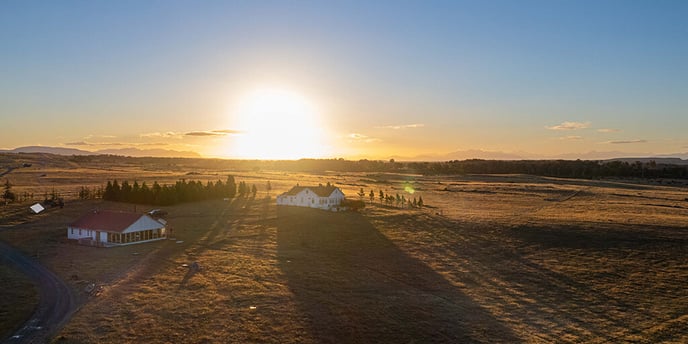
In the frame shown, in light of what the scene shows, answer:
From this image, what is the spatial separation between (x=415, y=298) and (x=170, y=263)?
21371mm

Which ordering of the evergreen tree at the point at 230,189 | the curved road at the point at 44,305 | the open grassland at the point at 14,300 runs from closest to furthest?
1. the curved road at the point at 44,305
2. the open grassland at the point at 14,300
3. the evergreen tree at the point at 230,189

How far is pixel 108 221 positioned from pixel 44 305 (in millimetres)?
23094

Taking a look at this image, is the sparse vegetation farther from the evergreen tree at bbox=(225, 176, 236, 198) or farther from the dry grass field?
the dry grass field

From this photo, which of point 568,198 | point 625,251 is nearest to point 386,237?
point 625,251

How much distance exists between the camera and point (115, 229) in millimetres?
49531

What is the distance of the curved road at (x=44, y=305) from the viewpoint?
25156 millimetres

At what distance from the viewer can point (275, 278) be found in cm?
3672

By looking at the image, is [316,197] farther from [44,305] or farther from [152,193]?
[44,305]

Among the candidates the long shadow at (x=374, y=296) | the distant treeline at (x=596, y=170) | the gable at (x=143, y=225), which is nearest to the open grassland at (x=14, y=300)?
the gable at (x=143, y=225)

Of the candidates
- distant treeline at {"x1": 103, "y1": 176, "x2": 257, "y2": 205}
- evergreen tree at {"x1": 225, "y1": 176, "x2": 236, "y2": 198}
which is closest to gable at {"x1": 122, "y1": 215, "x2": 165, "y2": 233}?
distant treeline at {"x1": 103, "y1": 176, "x2": 257, "y2": 205}

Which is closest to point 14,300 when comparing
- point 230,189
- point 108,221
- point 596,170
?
point 108,221

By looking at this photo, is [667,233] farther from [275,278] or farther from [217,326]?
[217,326]

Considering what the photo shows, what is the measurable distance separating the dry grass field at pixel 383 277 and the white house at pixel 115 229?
2367mm

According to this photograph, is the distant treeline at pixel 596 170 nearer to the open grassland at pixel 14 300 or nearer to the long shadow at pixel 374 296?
the long shadow at pixel 374 296
